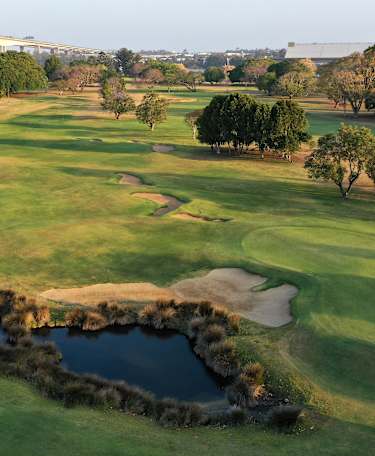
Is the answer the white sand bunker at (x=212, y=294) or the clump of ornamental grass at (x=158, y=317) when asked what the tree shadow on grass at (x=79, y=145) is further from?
the clump of ornamental grass at (x=158, y=317)

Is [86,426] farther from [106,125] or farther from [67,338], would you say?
[106,125]

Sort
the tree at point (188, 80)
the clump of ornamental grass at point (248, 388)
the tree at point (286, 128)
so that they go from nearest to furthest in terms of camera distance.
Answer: the clump of ornamental grass at point (248, 388), the tree at point (286, 128), the tree at point (188, 80)

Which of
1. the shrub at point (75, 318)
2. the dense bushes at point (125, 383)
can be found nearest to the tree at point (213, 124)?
the dense bushes at point (125, 383)

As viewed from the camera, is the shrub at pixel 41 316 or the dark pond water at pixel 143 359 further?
the shrub at pixel 41 316

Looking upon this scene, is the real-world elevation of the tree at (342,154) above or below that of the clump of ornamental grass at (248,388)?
above

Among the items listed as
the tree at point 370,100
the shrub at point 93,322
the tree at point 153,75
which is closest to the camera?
the shrub at point 93,322

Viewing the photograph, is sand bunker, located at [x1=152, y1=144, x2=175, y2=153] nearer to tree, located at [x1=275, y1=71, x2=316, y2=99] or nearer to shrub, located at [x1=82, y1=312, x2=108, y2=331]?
shrub, located at [x1=82, y1=312, x2=108, y2=331]

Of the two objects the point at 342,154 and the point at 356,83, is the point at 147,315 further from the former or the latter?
the point at 356,83
